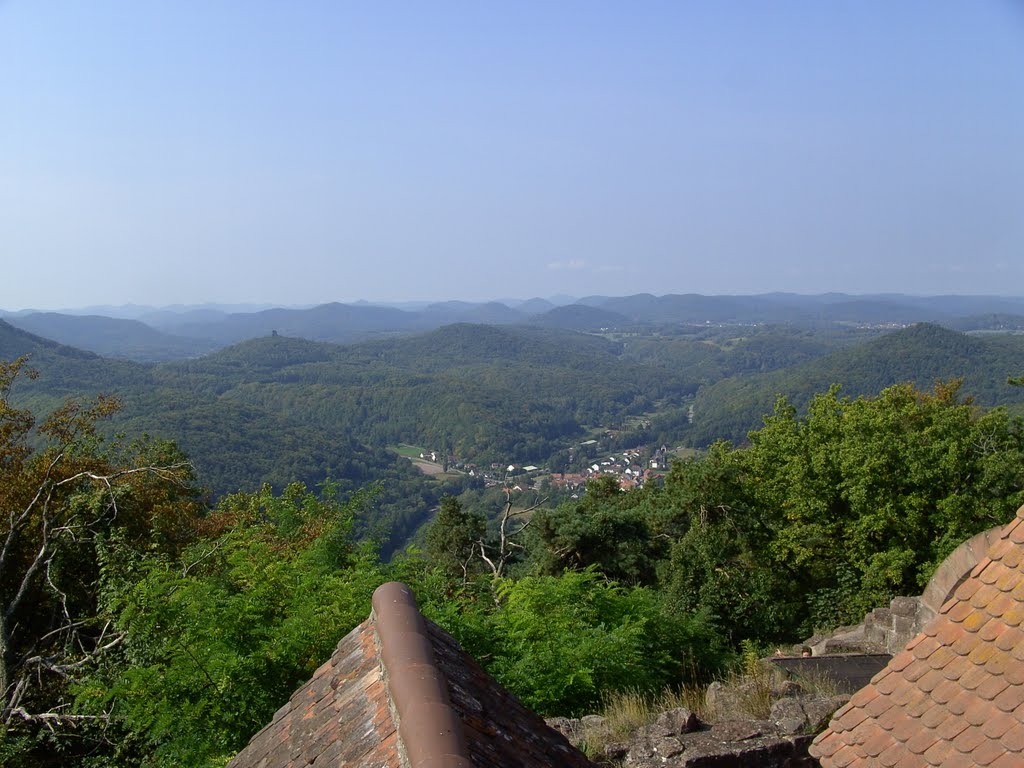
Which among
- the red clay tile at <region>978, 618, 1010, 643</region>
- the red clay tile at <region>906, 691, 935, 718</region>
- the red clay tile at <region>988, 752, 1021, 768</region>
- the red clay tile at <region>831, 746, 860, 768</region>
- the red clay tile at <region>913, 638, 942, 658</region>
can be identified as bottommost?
the red clay tile at <region>831, 746, 860, 768</region>

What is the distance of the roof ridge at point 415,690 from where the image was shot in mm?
2098

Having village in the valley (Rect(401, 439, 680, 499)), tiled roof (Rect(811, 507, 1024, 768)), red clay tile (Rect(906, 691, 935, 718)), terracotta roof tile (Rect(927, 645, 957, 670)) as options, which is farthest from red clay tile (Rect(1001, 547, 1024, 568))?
village in the valley (Rect(401, 439, 680, 499))

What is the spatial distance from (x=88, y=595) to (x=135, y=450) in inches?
426

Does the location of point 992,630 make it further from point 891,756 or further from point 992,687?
point 891,756

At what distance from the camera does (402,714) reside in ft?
7.77

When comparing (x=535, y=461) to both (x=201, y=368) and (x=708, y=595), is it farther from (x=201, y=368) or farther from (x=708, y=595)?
(x=708, y=595)

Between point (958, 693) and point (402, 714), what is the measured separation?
101 inches

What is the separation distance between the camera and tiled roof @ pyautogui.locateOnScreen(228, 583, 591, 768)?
225cm

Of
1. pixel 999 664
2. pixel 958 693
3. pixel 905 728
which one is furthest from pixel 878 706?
pixel 999 664

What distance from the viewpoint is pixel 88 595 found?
9922mm

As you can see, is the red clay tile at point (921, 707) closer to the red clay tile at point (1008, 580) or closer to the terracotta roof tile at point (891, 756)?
the terracotta roof tile at point (891, 756)

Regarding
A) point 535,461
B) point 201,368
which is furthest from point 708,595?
point 201,368

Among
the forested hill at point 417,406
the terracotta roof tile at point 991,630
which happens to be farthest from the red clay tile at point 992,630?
the forested hill at point 417,406

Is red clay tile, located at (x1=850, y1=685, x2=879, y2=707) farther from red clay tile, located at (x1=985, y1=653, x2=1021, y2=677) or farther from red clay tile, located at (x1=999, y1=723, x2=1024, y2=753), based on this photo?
red clay tile, located at (x1=999, y1=723, x2=1024, y2=753)
